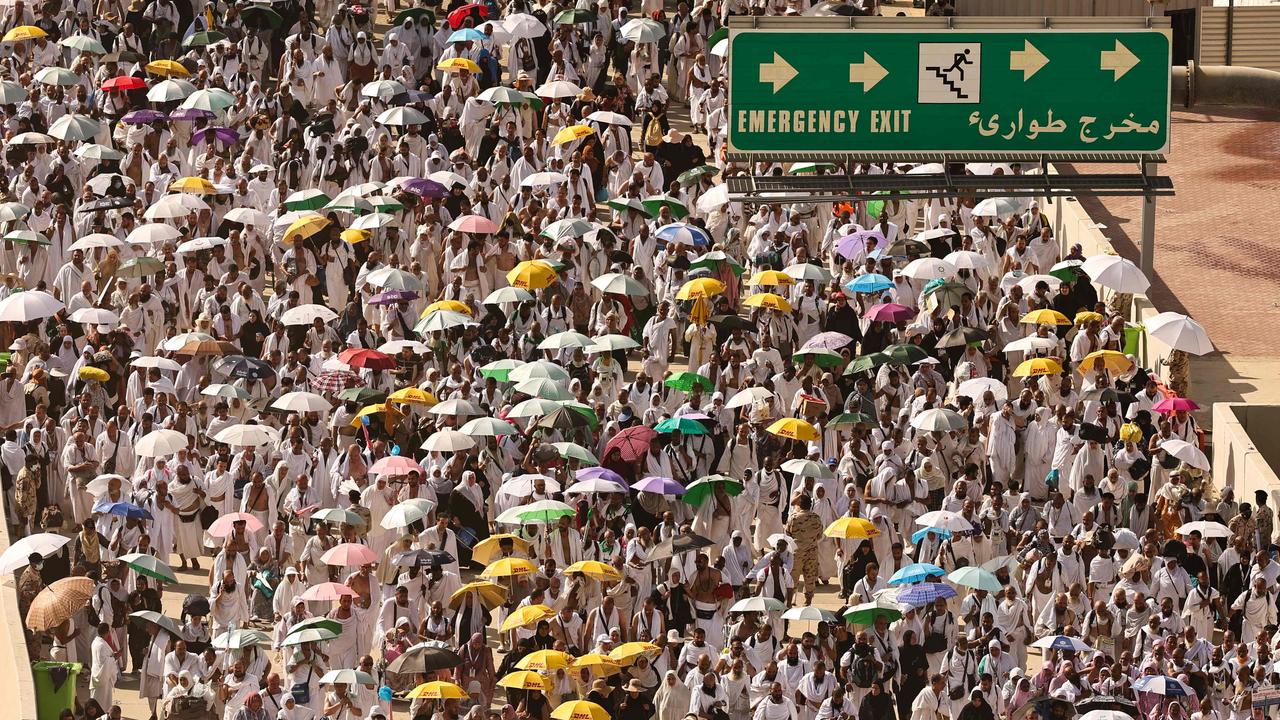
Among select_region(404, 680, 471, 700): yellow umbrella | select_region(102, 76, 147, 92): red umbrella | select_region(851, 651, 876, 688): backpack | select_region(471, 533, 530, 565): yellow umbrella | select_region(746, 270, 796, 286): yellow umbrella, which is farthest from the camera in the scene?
select_region(102, 76, 147, 92): red umbrella

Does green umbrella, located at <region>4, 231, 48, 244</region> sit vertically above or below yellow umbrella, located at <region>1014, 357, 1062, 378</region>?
above

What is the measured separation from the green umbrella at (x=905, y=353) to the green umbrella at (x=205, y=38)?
12815mm

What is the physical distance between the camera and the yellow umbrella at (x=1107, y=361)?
27.6 metres

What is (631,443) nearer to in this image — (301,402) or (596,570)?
(596,570)

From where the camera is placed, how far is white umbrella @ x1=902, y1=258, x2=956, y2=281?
29.3 meters

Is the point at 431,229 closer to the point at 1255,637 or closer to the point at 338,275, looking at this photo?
the point at 338,275

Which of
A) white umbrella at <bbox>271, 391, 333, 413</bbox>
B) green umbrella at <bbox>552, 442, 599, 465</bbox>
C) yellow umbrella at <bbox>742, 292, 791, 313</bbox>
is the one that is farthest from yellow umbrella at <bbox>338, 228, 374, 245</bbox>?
green umbrella at <bbox>552, 442, 599, 465</bbox>

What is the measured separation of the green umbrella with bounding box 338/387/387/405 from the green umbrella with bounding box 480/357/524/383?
1.03 m

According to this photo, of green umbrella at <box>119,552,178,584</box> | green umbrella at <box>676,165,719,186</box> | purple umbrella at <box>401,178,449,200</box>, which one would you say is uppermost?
purple umbrella at <box>401,178,449,200</box>

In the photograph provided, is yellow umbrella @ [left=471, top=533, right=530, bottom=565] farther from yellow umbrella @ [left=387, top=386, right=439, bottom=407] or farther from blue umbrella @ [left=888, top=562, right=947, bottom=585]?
blue umbrella @ [left=888, top=562, right=947, bottom=585]

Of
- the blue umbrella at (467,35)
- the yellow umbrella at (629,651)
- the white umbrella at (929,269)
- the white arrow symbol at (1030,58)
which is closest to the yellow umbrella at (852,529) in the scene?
the yellow umbrella at (629,651)

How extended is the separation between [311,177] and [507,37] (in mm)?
3804

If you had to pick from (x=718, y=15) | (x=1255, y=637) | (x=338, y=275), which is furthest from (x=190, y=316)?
(x=1255, y=637)

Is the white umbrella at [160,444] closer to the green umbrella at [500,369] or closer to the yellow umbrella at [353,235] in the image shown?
the green umbrella at [500,369]
